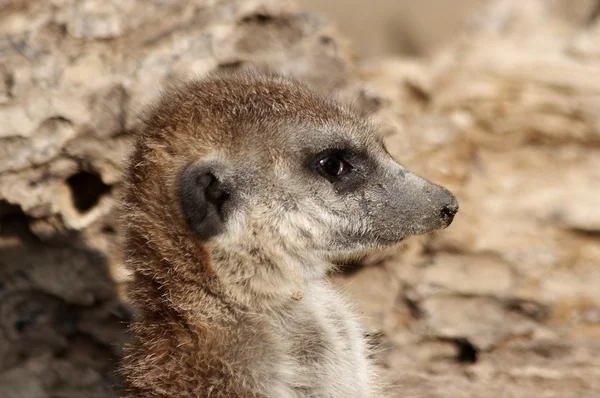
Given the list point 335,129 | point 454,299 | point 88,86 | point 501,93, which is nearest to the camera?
point 335,129

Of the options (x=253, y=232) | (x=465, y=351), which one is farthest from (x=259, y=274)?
(x=465, y=351)

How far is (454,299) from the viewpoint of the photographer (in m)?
4.16

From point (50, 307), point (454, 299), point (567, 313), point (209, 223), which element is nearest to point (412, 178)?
point (209, 223)

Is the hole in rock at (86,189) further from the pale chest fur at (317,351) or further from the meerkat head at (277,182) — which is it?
the pale chest fur at (317,351)

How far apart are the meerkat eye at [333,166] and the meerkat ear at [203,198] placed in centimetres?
33

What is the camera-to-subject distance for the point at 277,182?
9.76 feet

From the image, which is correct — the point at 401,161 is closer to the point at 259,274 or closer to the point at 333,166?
the point at 333,166

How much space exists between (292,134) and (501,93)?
1785 millimetres

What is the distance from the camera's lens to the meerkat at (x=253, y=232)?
9.36 ft

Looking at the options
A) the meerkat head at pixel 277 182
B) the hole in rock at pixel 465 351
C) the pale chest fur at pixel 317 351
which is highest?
the hole in rock at pixel 465 351

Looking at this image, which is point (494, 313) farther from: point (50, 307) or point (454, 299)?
point (50, 307)

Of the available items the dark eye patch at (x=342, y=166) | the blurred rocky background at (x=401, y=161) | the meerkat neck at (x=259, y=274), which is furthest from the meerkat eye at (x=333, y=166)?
the blurred rocky background at (x=401, y=161)

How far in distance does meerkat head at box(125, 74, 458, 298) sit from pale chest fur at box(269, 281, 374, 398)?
16 centimetres

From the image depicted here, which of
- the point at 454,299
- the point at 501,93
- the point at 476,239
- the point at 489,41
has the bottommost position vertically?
the point at 454,299
